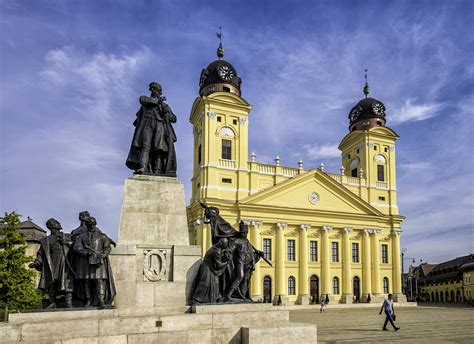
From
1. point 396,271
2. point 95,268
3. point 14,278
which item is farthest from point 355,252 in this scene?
point 95,268

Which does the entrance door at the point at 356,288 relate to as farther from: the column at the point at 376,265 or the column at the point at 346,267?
the column at the point at 376,265

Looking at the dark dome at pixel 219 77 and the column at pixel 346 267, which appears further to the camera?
the dark dome at pixel 219 77

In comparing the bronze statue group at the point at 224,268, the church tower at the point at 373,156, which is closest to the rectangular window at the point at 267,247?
the church tower at the point at 373,156

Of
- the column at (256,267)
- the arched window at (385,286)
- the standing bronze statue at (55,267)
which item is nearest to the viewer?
the standing bronze statue at (55,267)

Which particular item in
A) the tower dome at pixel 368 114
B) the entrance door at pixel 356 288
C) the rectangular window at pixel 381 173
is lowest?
the entrance door at pixel 356 288

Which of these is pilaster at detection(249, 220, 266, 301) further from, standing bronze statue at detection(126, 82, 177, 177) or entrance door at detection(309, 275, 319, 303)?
standing bronze statue at detection(126, 82, 177, 177)

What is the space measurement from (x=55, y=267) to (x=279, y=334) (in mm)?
3979

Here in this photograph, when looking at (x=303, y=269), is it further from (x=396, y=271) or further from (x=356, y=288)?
(x=396, y=271)

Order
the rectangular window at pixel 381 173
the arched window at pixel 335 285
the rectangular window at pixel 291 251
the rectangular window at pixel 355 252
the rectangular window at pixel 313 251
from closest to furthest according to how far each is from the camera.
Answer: the rectangular window at pixel 291 251 → the rectangular window at pixel 313 251 → the arched window at pixel 335 285 → the rectangular window at pixel 355 252 → the rectangular window at pixel 381 173

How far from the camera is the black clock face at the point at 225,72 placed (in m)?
45.8

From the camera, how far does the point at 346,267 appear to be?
150ft

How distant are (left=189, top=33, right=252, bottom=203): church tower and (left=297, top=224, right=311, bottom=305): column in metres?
7.11

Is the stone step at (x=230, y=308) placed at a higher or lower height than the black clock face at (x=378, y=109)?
lower

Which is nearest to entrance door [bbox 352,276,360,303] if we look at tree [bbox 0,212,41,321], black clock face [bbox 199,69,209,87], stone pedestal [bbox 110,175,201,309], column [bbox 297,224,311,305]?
column [bbox 297,224,311,305]
